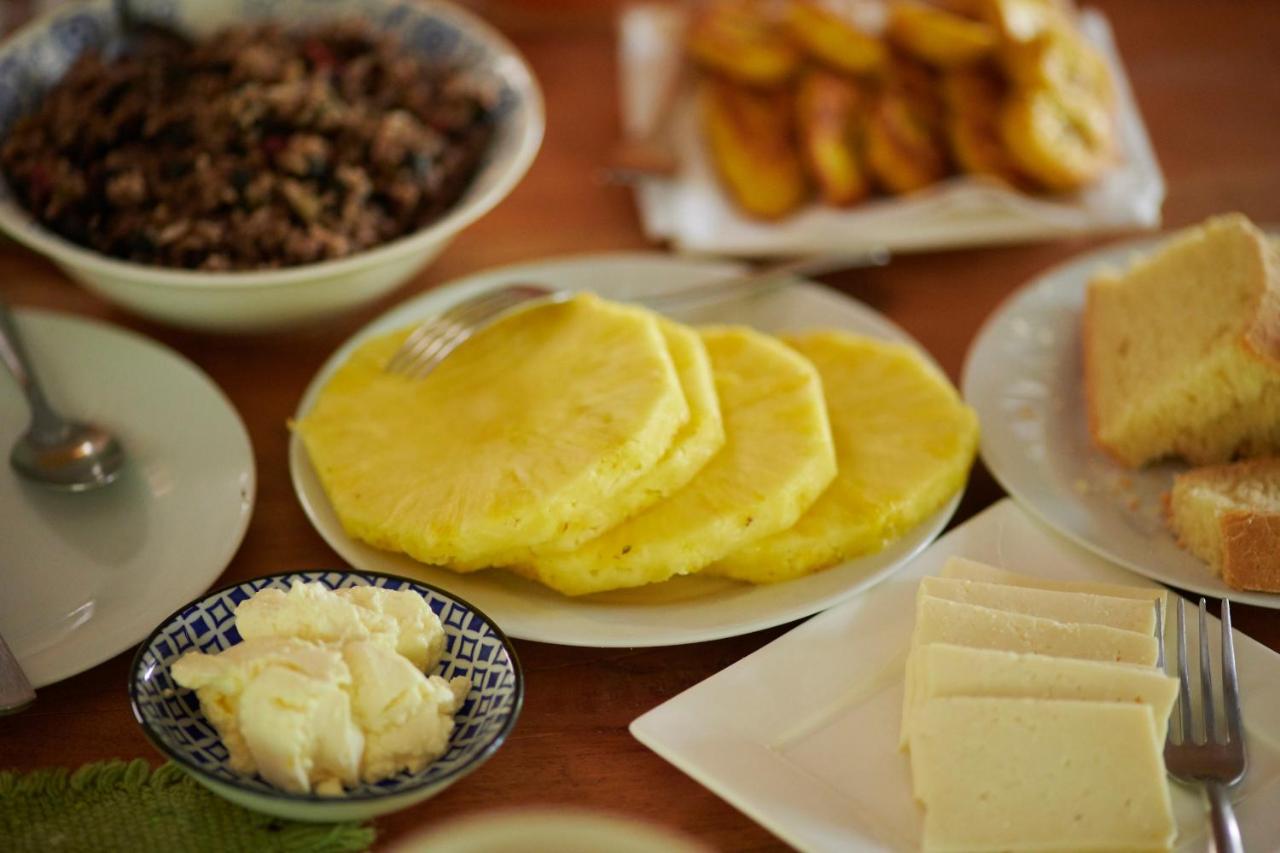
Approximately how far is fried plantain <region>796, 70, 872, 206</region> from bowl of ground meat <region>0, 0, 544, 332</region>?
0.62m

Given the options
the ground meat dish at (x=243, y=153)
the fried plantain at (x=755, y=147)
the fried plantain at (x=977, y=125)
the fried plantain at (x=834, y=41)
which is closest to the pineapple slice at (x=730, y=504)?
Answer: the ground meat dish at (x=243, y=153)

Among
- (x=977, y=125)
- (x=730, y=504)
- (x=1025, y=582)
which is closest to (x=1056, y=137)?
(x=977, y=125)

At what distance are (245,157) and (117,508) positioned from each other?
26.0 inches

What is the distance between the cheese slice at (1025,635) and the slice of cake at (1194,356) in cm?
57

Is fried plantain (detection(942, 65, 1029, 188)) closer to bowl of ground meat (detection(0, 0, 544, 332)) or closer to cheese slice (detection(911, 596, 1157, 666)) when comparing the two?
bowl of ground meat (detection(0, 0, 544, 332))

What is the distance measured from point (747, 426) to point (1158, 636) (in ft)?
2.03

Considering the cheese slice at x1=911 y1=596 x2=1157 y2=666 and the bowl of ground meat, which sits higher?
the bowl of ground meat

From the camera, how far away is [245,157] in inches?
82.9

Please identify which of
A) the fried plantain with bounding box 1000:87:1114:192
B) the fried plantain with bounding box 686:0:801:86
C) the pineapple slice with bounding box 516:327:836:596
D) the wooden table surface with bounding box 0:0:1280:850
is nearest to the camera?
the wooden table surface with bounding box 0:0:1280:850

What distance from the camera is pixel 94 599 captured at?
1.65 m

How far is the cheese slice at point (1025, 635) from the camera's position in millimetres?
1472

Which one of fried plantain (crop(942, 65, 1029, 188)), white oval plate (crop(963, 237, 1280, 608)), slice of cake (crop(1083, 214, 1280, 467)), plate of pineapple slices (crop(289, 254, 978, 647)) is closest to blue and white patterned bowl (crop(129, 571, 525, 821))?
plate of pineapple slices (crop(289, 254, 978, 647))

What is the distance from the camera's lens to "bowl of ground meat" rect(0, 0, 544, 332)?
2.01m

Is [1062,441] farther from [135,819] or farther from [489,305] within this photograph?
[135,819]
